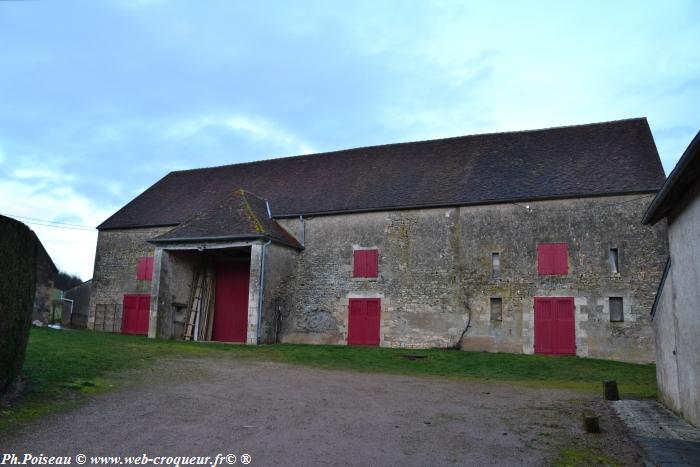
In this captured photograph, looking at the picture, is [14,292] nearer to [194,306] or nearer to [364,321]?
[364,321]

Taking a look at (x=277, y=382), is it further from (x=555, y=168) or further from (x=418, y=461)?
(x=555, y=168)

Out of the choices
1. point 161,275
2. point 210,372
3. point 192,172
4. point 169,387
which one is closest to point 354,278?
point 161,275

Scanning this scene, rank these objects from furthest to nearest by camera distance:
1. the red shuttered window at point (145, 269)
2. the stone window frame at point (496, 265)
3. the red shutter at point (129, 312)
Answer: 1. the red shuttered window at point (145, 269)
2. the red shutter at point (129, 312)
3. the stone window frame at point (496, 265)

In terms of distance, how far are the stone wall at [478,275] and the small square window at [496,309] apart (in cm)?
13

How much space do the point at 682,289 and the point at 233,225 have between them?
15.3 m

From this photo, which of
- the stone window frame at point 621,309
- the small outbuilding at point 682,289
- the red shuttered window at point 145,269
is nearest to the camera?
the small outbuilding at point 682,289

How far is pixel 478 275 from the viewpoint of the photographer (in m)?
18.2

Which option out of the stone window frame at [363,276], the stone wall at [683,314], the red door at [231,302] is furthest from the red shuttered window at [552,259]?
the red door at [231,302]

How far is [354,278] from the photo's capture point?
20.0 meters

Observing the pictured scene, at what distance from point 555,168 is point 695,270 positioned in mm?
13031

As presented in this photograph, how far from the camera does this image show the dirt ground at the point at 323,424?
18.5 feet

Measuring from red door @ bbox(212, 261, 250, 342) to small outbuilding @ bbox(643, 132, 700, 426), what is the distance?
1591 cm

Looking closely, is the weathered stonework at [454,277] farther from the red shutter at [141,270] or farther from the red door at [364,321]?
the red shutter at [141,270]

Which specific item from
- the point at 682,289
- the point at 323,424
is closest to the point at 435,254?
the point at 682,289
